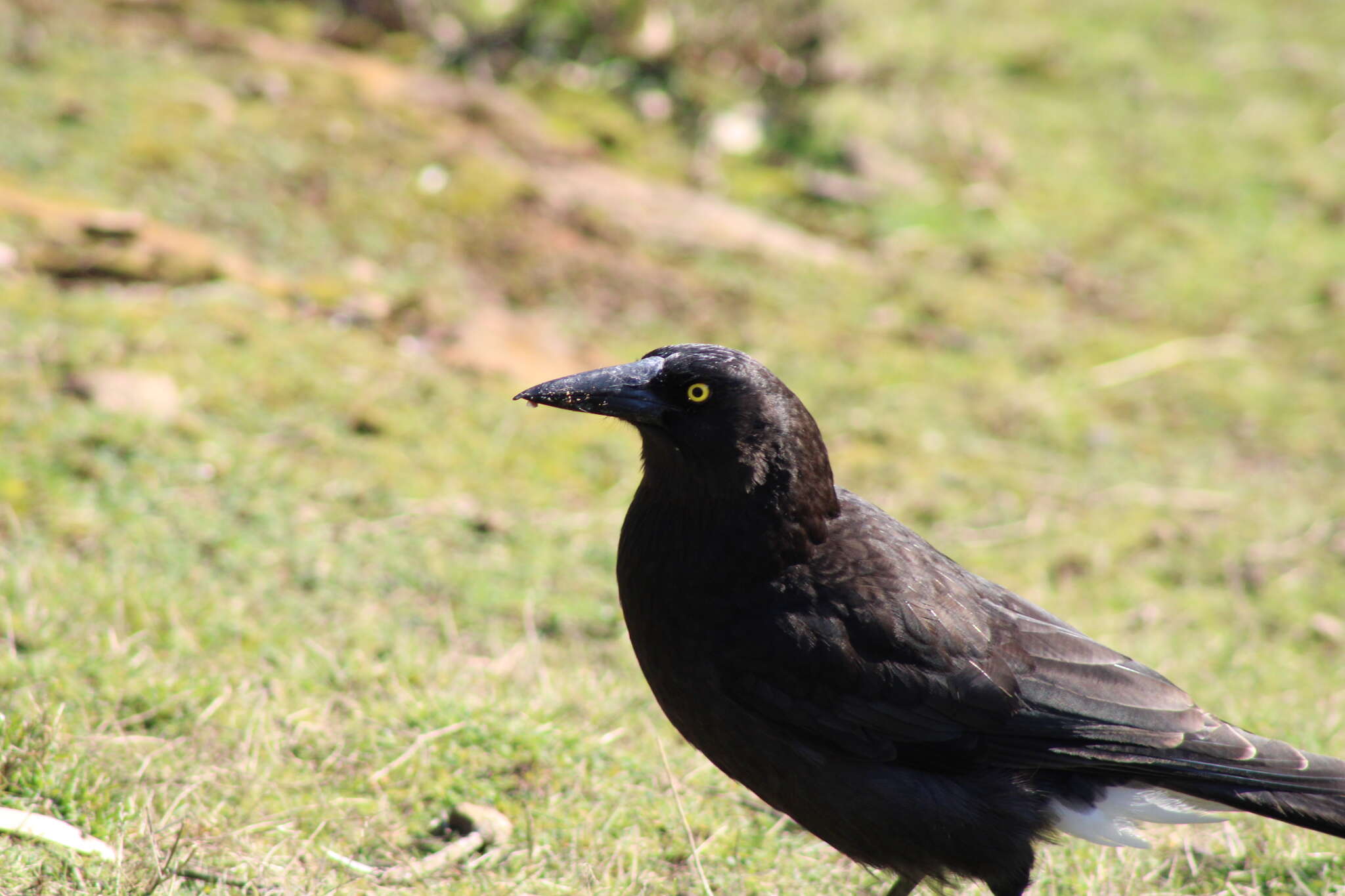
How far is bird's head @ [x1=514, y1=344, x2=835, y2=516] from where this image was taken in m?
3.18

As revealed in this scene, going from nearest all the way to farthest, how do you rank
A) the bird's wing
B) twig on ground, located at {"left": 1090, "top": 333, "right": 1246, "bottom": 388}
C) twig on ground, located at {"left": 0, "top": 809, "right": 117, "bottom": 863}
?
1. twig on ground, located at {"left": 0, "top": 809, "right": 117, "bottom": 863}
2. the bird's wing
3. twig on ground, located at {"left": 1090, "top": 333, "right": 1246, "bottom": 388}

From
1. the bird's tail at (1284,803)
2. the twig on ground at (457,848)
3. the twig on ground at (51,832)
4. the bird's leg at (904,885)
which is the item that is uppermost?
the bird's tail at (1284,803)

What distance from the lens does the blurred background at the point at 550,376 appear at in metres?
3.47

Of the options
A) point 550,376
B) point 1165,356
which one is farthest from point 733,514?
point 1165,356

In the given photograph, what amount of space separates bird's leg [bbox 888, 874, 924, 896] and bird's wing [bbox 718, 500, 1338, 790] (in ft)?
0.90

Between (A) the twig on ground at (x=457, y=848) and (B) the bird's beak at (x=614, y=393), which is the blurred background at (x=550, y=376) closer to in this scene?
(A) the twig on ground at (x=457, y=848)

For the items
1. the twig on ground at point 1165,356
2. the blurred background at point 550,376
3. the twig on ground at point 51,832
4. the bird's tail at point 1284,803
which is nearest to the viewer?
the twig on ground at point 51,832

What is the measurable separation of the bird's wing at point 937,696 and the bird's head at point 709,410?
0.91 ft

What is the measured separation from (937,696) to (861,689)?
7.0 inches

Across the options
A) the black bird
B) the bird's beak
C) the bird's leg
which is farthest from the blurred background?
the bird's beak

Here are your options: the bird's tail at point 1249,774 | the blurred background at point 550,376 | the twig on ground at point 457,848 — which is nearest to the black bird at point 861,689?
the bird's tail at point 1249,774

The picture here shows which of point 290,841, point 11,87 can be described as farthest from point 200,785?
point 11,87

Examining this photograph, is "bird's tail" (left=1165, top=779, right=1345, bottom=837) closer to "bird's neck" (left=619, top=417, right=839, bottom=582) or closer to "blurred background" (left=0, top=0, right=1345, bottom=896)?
"blurred background" (left=0, top=0, right=1345, bottom=896)

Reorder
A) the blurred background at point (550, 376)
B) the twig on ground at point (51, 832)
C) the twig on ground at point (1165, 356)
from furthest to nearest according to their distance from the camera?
the twig on ground at point (1165, 356)
the blurred background at point (550, 376)
the twig on ground at point (51, 832)
